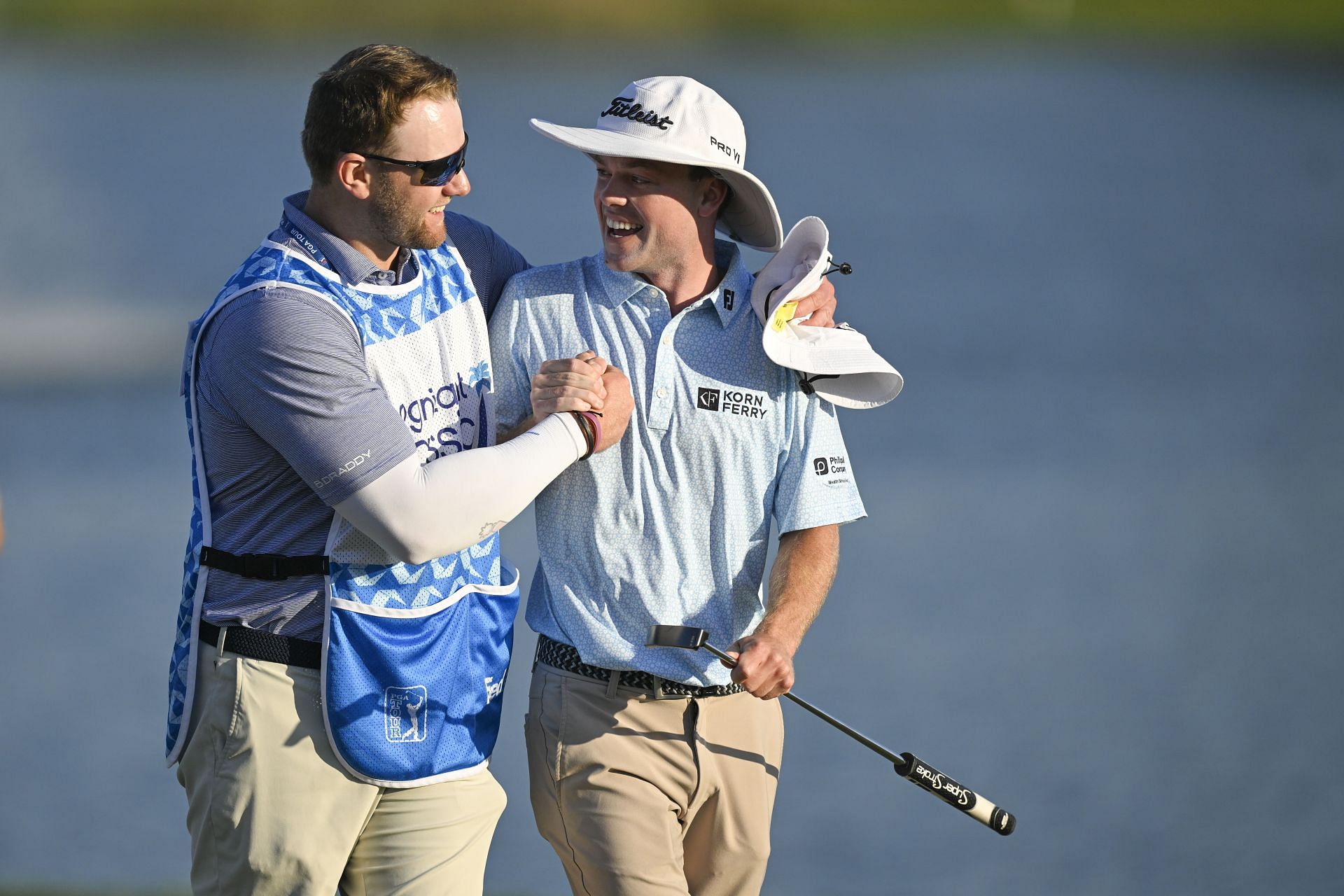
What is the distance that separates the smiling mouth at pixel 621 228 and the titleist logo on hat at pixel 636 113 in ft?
0.49

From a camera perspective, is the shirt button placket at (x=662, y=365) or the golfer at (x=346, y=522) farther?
the shirt button placket at (x=662, y=365)

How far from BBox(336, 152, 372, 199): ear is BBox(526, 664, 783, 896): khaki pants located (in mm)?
765

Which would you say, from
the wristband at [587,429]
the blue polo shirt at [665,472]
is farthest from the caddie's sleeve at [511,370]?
the wristband at [587,429]

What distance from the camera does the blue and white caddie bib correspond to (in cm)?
222

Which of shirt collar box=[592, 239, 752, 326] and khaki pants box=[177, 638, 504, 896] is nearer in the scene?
khaki pants box=[177, 638, 504, 896]

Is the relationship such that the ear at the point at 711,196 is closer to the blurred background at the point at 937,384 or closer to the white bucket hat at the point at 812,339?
the white bucket hat at the point at 812,339

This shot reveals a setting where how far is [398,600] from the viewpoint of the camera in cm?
226

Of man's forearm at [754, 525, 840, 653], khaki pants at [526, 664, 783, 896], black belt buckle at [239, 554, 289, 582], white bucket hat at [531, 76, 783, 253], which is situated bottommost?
khaki pants at [526, 664, 783, 896]

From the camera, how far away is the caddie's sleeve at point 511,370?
253cm

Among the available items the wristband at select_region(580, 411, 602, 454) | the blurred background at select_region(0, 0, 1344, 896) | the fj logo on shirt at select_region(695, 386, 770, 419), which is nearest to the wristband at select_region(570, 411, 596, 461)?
the wristband at select_region(580, 411, 602, 454)

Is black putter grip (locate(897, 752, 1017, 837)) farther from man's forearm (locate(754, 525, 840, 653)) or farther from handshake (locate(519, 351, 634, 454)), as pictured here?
handshake (locate(519, 351, 634, 454))

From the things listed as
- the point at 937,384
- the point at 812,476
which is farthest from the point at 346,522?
the point at 937,384

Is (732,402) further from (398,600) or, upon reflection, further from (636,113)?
(398,600)

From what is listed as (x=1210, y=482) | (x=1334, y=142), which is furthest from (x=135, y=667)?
(x=1334, y=142)
